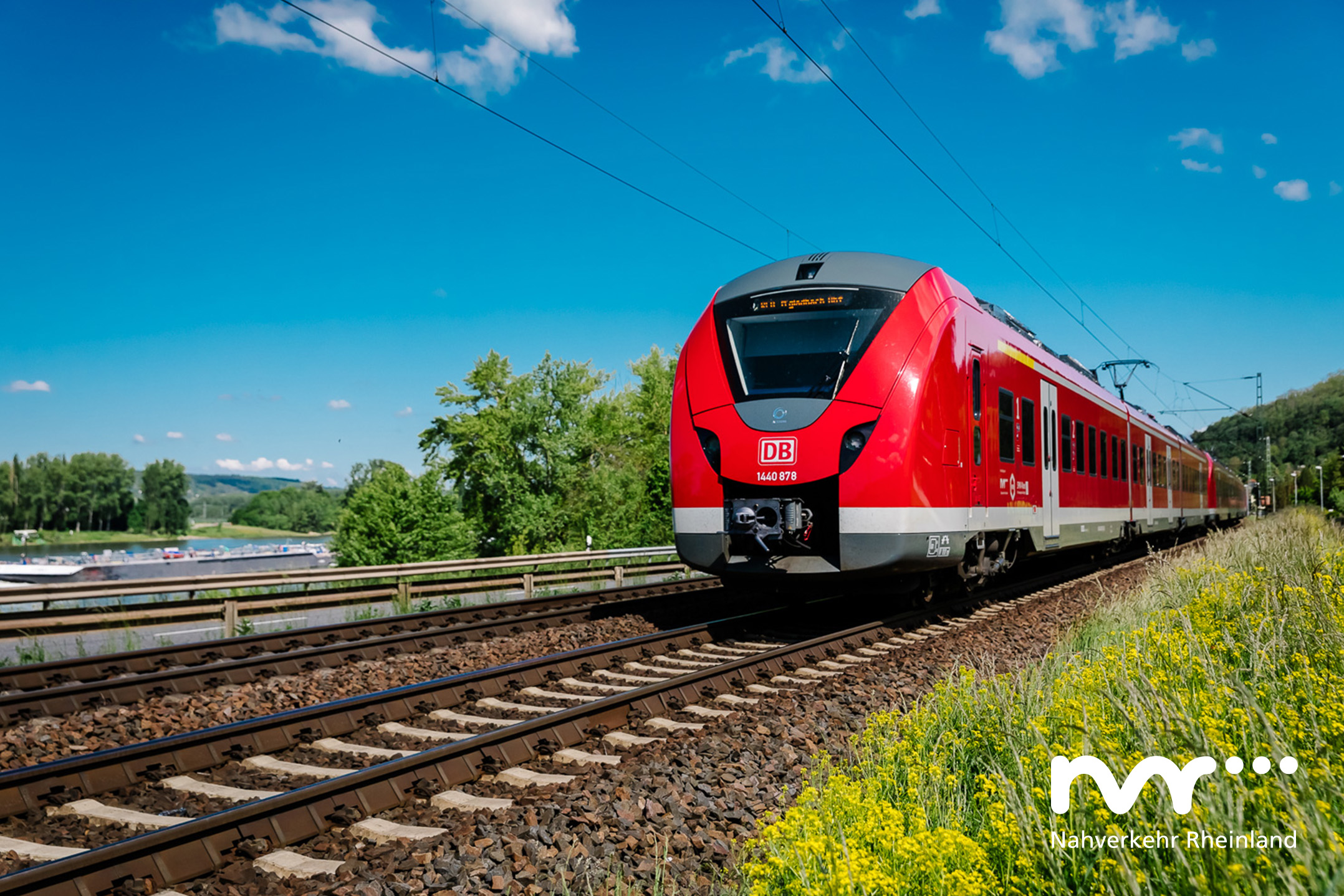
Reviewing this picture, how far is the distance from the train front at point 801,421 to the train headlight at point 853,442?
0.01m

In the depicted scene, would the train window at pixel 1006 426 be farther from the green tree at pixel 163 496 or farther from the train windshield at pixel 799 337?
the green tree at pixel 163 496

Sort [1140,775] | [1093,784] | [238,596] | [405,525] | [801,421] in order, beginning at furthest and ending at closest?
[405,525], [238,596], [801,421], [1093,784], [1140,775]

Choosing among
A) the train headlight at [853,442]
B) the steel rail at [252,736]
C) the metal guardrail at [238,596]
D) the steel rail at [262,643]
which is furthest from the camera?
the metal guardrail at [238,596]

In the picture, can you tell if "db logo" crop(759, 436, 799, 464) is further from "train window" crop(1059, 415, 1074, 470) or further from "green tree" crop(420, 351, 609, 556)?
"green tree" crop(420, 351, 609, 556)

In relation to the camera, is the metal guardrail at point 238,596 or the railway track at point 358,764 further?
the metal guardrail at point 238,596

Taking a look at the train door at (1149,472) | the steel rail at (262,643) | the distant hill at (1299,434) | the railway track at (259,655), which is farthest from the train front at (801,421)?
the distant hill at (1299,434)

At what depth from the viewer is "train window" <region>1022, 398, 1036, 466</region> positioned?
1180 centimetres

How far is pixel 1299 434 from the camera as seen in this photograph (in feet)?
264

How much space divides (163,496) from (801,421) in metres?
193

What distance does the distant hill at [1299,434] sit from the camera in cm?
7419

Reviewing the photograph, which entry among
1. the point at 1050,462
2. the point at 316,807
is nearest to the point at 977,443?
the point at 1050,462

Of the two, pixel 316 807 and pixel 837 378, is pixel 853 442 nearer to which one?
pixel 837 378

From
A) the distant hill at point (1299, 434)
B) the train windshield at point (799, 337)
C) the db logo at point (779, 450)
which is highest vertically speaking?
the distant hill at point (1299, 434)

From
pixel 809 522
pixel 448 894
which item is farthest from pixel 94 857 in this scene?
pixel 809 522
